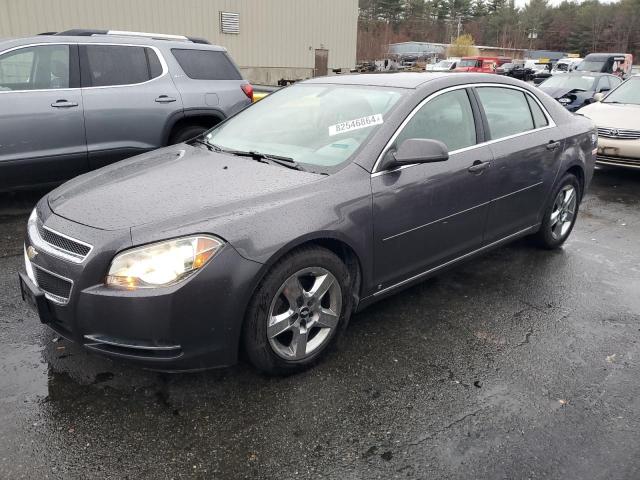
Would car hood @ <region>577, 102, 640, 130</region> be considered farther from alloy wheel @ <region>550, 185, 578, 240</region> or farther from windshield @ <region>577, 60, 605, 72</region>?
windshield @ <region>577, 60, 605, 72</region>

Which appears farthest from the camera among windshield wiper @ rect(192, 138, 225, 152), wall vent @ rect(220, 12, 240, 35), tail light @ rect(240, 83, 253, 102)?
wall vent @ rect(220, 12, 240, 35)

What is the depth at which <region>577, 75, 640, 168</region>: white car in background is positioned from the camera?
25.4ft

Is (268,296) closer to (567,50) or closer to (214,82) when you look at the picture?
(214,82)

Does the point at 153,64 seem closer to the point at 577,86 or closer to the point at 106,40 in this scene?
the point at 106,40

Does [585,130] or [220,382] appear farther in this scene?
[585,130]

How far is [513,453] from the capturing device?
238 centimetres

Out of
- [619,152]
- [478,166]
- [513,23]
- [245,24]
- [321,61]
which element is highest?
[513,23]

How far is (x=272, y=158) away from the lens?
10.7ft

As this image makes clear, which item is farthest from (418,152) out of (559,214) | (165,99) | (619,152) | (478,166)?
Answer: (619,152)

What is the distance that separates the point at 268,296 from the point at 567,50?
105617 mm

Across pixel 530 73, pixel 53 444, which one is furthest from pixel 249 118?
pixel 530 73

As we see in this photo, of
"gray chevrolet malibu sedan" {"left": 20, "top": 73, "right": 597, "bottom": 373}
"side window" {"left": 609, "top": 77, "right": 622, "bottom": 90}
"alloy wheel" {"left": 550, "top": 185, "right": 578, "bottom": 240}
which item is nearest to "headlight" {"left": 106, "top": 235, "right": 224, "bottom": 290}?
"gray chevrolet malibu sedan" {"left": 20, "top": 73, "right": 597, "bottom": 373}

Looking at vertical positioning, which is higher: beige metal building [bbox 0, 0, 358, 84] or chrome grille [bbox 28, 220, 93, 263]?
beige metal building [bbox 0, 0, 358, 84]

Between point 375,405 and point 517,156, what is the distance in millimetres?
2321
